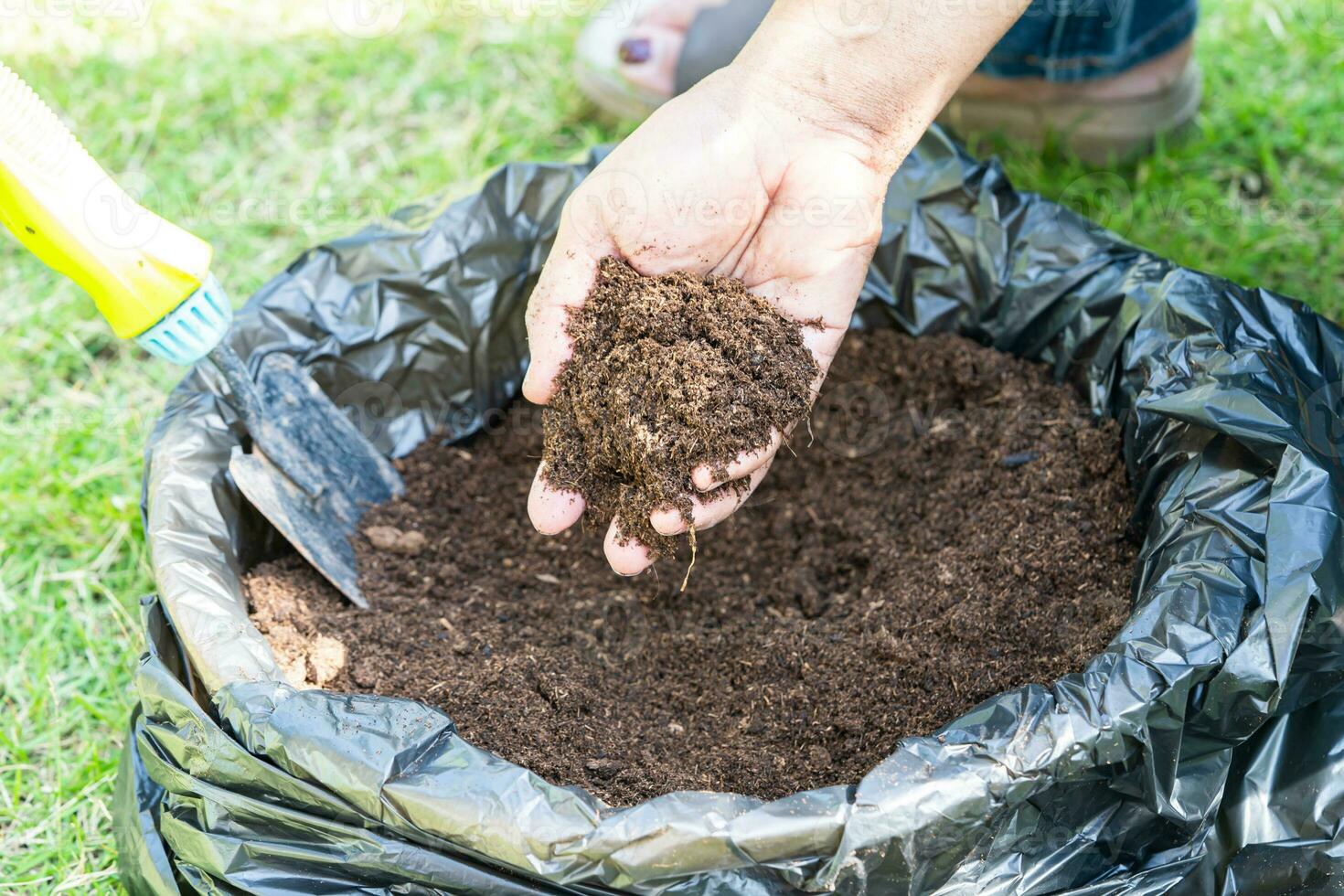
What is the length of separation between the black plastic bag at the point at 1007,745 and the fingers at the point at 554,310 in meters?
0.50

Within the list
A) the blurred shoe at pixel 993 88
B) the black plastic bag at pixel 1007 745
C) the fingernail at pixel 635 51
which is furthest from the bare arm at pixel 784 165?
the fingernail at pixel 635 51

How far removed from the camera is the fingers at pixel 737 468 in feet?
4.54

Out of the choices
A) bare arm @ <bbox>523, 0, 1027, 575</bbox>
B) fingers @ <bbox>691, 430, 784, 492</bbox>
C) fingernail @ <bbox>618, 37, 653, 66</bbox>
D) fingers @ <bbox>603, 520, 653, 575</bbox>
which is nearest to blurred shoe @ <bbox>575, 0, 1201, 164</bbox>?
fingernail @ <bbox>618, 37, 653, 66</bbox>

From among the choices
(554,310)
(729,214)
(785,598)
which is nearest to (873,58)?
(729,214)

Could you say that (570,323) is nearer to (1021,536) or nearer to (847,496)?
(847,496)

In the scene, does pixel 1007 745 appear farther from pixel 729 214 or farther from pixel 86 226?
pixel 86 226

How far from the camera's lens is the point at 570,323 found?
4.93ft

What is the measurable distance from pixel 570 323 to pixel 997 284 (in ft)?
2.73

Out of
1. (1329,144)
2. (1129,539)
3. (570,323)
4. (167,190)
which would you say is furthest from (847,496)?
(167,190)

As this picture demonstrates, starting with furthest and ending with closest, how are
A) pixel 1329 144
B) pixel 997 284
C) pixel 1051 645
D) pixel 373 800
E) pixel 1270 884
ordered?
pixel 1329 144
pixel 997 284
pixel 1051 645
pixel 1270 884
pixel 373 800

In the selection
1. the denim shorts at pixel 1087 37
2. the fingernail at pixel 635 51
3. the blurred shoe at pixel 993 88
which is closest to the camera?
the denim shorts at pixel 1087 37

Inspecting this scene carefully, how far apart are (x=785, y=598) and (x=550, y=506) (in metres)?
0.43

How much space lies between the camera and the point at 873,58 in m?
1.55

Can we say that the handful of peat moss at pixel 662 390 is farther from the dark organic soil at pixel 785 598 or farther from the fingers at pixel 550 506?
the dark organic soil at pixel 785 598
